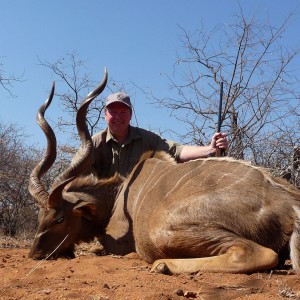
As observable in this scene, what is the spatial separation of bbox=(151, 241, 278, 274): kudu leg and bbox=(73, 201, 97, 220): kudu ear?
1282mm

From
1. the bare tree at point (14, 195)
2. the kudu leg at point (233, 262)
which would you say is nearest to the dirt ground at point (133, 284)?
the kudu leg at point (233, 262)

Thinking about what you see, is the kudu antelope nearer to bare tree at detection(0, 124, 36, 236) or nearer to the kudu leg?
the kudu leg

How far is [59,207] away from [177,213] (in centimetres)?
118

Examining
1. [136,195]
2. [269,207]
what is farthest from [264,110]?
[269,207]

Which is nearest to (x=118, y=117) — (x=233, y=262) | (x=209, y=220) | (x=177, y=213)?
(x=177, y=213)

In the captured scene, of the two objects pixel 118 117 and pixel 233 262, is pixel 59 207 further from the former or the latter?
pixel 233 262

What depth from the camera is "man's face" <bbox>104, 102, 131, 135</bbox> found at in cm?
450

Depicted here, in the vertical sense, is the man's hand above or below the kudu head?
Result: above

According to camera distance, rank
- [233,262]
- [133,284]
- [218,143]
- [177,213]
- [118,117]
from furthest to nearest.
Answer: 1. [118,117]
2. [218,143]
3. [177,213]
4. [233,262]
5. [133,284]

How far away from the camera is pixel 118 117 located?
4.52 metres

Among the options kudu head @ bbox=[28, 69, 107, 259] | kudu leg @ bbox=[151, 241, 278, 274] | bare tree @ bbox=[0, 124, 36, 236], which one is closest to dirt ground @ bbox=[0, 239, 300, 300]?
kudu leg @ bbox=[151, 241, 278, 274]

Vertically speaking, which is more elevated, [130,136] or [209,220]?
[130,136]

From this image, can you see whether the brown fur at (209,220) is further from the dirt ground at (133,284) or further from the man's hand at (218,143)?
the man's hand at (218,143)

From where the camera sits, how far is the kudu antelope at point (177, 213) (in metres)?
2.72
